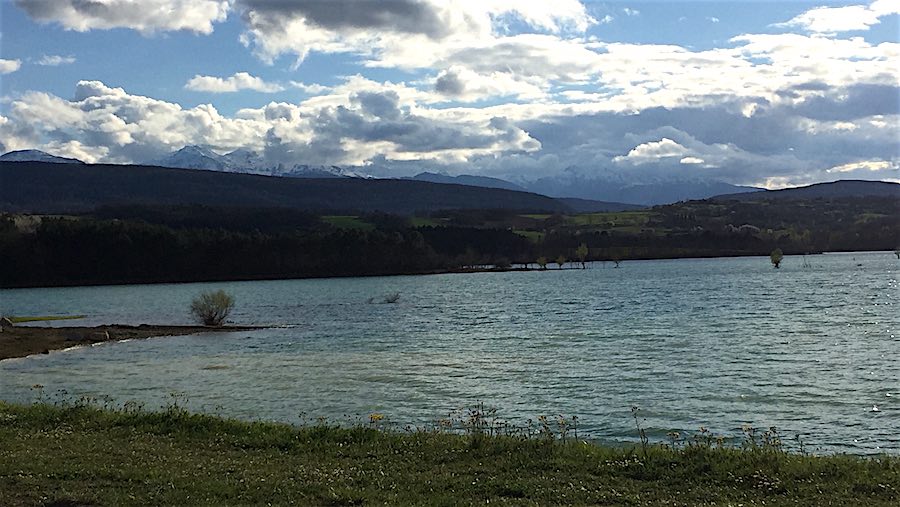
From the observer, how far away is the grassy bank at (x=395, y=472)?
466 inches

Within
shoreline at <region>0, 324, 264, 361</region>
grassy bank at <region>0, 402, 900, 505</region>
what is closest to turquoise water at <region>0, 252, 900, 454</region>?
shoreline at <region>0, 324, 264, 361</region>

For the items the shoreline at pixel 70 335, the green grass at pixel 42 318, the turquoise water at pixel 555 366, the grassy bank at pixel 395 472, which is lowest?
the green grass at pixel 42 318

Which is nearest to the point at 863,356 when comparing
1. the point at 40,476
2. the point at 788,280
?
the point at 40,476

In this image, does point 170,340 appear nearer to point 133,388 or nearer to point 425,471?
point 133,388

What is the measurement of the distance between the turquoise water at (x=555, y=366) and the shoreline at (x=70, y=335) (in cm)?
245

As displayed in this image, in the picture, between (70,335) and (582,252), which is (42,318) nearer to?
(70,335)

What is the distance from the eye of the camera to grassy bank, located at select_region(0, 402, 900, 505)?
38.9 feet

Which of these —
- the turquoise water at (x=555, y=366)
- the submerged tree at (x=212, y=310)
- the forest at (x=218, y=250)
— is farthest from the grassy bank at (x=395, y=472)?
the forest at (x=218, y=250)

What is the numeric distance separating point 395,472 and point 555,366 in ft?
84.2

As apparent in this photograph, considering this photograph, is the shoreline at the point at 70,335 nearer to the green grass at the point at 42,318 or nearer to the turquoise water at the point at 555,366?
the turquoise water at the point at 555,366

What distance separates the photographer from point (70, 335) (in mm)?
58781

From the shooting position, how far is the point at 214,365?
43.5 metres

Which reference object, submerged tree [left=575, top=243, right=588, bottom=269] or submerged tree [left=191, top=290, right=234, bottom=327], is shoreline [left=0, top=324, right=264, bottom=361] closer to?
submerged tree [left=191, top=290, right=234, bottom=327]

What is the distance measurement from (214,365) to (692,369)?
23745mm
